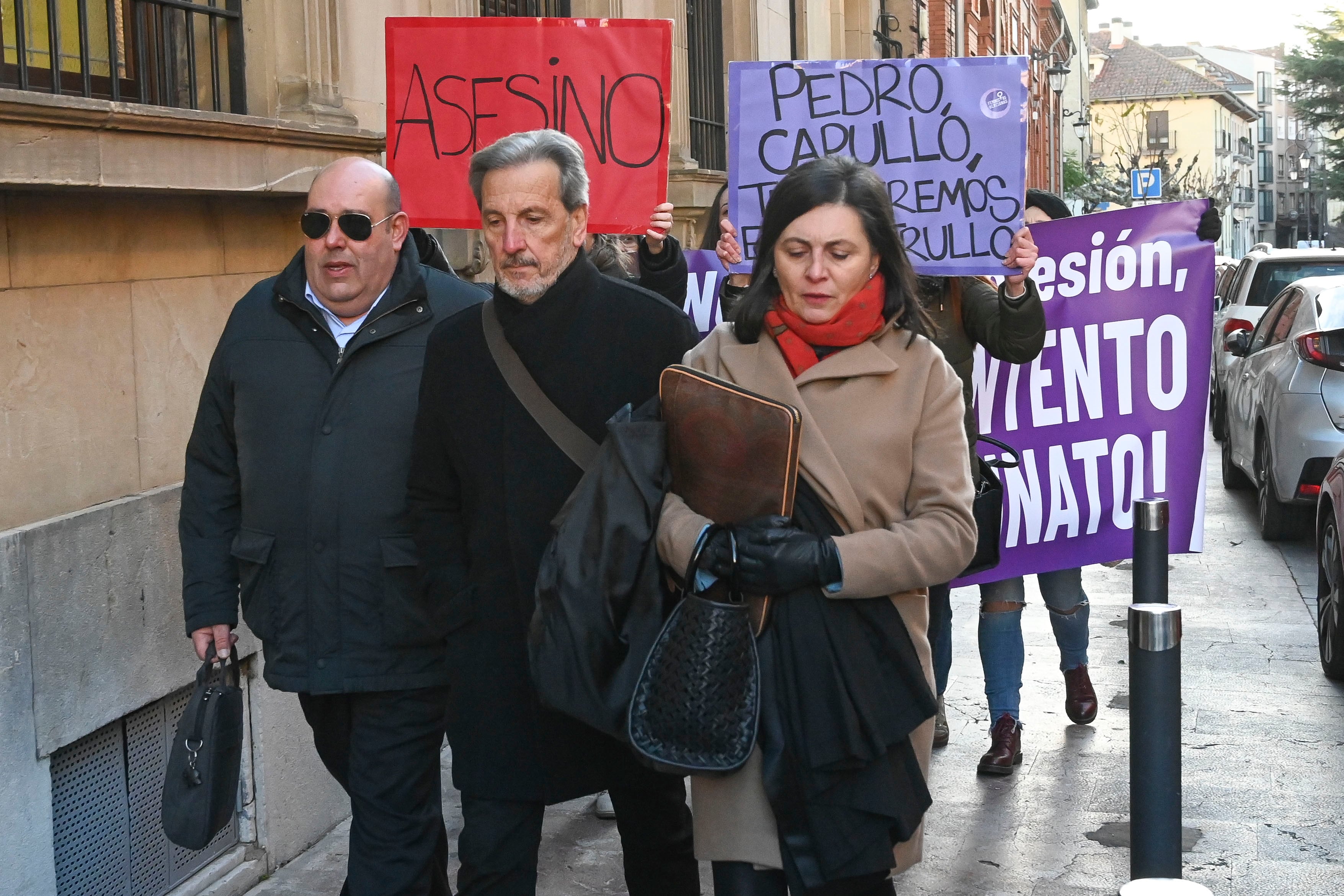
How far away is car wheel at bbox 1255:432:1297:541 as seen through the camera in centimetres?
1018

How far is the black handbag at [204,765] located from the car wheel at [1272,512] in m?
7.84

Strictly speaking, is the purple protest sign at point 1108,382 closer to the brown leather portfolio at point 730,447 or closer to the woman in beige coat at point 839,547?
the woman in beige coat at point 839,547

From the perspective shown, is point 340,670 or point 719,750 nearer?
point 719,750

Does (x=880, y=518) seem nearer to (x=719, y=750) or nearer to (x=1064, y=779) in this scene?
(x=719, y=750)

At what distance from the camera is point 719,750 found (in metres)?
2.86

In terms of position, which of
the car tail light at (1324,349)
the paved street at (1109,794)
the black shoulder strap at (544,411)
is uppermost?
the black shoulder strap at (544,411)

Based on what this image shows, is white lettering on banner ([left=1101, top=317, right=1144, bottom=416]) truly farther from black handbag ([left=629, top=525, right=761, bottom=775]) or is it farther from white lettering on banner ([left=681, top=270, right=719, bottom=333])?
black handbag ([left=629, top=525, right=761, bottom=775])

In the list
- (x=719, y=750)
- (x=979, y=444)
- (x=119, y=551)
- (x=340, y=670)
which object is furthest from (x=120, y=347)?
(x=979, y=444)

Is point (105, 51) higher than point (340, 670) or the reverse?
higher

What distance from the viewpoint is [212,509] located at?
3838mm

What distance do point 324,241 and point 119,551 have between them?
108 centimetres

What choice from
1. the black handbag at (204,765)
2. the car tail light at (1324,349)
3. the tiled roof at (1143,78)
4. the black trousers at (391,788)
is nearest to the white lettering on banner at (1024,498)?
the black trousers at (391,788)

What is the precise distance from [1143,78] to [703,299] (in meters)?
95.4

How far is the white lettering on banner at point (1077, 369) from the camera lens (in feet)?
19.7
